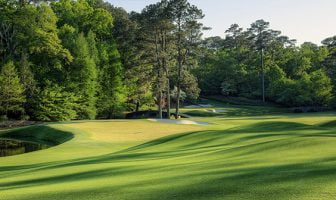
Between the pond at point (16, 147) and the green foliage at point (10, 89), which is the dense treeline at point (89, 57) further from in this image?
the pond at point (16, 147)

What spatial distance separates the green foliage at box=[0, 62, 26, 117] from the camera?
153ft

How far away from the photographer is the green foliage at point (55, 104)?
50.5 m

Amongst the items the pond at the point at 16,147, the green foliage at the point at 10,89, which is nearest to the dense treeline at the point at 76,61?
the green foliage at the point at 10,89

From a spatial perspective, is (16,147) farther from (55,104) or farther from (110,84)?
(110,84)

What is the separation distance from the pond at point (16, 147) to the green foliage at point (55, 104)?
1625 cm

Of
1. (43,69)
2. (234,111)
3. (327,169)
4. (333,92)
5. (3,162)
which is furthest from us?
(333,92)

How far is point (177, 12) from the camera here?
51688 mm

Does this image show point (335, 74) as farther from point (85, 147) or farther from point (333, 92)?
point (85, 147)

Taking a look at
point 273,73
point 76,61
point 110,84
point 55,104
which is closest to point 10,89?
point 55,104

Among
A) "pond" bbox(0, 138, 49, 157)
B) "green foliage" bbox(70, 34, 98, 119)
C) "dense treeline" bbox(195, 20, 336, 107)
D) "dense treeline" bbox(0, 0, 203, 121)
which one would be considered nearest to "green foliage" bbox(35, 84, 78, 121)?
"dense treeline" bbox(0, 0, 203, 121)

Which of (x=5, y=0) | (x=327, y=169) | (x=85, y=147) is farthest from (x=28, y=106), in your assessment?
(x=327, y=169)

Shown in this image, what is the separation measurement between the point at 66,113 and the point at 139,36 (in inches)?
590

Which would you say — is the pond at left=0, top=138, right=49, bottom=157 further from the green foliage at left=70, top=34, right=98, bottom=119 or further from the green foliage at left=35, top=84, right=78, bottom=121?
the green foliage at left=70, top=34, right=98, bottom=119

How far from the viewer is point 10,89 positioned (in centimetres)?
4681
